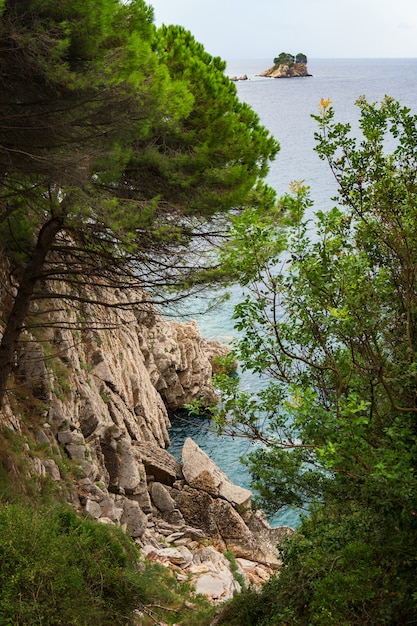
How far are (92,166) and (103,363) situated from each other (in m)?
11.4

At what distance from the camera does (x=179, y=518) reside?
2095cm

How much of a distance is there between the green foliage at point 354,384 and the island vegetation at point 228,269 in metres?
0.04

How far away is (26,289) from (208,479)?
1278cm

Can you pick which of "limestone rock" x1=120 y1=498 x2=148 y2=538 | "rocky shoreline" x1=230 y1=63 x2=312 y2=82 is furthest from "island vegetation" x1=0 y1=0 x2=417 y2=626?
"rocky shoreline" x1=230 y1=63 x2=312 y2=82

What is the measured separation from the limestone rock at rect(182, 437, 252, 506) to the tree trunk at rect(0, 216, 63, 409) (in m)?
11.4

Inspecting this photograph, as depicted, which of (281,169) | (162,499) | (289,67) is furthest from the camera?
(289,67)

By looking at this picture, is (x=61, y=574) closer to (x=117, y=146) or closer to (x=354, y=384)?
(x=354, y=384)

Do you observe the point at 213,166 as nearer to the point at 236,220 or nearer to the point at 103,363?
the point at 236,220

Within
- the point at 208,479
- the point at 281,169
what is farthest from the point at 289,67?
the point at 208,479

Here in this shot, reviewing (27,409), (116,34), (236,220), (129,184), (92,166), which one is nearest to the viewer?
(236,220)

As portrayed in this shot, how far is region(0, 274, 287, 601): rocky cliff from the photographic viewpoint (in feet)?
51.0

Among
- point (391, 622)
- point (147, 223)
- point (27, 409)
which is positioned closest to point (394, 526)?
point (391, 622)

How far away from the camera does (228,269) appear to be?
9836mm

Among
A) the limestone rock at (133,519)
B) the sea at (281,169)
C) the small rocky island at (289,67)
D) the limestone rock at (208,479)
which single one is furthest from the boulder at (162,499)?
the small rocky island at (289,67)
